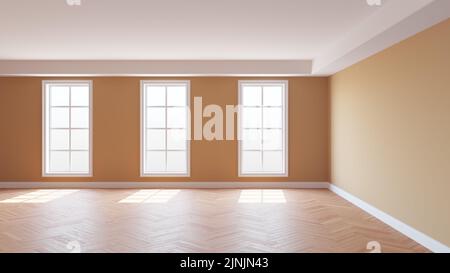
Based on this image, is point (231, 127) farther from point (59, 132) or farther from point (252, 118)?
point (59, 132)

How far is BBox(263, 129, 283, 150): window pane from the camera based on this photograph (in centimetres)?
812

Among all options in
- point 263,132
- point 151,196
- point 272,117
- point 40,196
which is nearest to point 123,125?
point 151,196

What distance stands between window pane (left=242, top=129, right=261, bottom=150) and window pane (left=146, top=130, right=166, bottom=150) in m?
1.65

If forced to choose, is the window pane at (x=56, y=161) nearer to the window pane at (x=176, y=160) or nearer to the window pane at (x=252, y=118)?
the window pane at (x=176, y=160)

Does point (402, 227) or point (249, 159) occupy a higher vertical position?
point (249, 159)

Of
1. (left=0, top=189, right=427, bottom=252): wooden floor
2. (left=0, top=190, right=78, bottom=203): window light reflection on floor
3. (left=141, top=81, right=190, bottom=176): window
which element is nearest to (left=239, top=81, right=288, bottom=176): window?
(left=0, top=189, right=427, bottom=252): wooden floor

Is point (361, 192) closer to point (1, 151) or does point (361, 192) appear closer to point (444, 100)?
point (444, 100)

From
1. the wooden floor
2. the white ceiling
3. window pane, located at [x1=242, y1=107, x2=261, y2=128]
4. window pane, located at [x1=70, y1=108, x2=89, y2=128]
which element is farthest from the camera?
window pane, located at [x1=70, y1=108, x2=89, y2=128]

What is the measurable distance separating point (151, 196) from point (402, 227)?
4109mm

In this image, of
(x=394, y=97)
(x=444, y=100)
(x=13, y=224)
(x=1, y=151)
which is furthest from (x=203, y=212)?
(x=1, y=151)

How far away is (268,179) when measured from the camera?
8.02 meters

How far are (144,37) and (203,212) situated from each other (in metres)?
2.61

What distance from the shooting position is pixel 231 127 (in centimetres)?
798

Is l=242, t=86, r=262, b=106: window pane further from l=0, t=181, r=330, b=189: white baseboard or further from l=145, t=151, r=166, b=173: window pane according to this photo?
l=145, t=151, r=166, b=173: window pane
